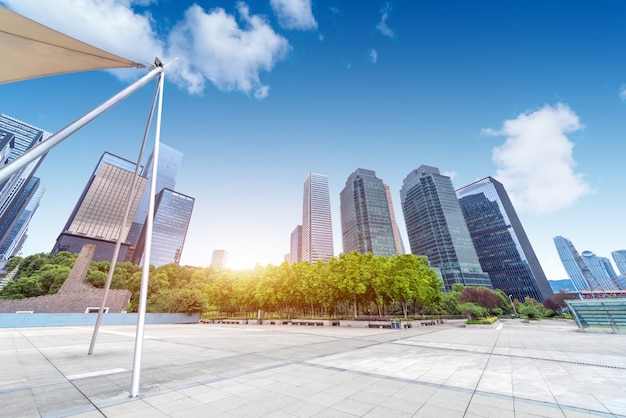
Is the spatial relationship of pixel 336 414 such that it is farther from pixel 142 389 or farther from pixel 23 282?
pixel 23 282

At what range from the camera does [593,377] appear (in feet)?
22.7

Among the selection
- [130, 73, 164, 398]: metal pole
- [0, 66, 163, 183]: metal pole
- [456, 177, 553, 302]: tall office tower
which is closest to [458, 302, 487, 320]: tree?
[130, 73, 164, 398]: metal pole

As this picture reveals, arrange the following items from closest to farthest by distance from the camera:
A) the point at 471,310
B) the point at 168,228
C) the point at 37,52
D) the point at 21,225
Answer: the point at 37,52 < the point at 471,310 < the point at 168,228 < the point at 21,225

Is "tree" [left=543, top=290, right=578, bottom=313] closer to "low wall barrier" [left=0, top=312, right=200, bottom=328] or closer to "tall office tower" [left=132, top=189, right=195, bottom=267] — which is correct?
"low wall barrier" [left=0, top=312, right=200, bottom=328]

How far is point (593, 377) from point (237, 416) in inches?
390

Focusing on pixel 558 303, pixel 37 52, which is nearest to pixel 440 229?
pixel 558 303

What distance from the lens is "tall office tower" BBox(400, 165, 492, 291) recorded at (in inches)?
4749

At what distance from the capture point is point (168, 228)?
509 feet

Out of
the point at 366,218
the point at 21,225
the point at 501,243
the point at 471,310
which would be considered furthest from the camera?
the point at 366,218

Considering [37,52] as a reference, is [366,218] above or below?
above

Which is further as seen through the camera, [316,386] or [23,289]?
[23,289]

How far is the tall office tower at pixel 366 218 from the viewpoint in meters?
156

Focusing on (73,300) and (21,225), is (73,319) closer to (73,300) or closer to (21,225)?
(73,300)

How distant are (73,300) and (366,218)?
142m
